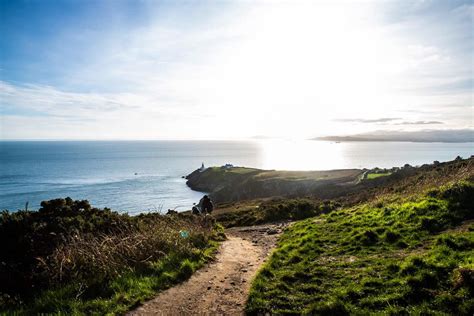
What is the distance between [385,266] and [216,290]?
456 cm

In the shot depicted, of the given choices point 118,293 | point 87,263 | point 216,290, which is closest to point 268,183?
point 216,290

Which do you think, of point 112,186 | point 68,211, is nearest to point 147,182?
point 112,186

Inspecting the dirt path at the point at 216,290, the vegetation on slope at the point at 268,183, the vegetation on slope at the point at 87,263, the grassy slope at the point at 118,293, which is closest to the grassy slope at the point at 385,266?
the dirt path at the point at 216,290

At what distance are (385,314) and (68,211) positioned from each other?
1381 cm

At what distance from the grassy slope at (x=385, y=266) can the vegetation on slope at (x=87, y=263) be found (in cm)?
294

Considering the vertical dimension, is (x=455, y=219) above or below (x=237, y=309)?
above

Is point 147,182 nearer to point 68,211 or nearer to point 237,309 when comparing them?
point 68,211

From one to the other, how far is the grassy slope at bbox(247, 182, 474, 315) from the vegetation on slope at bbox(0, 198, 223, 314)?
9.64 ft

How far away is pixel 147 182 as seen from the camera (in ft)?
309

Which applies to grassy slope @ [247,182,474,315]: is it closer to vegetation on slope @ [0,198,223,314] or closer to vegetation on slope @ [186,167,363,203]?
vegetation on slope @ [0,198,223,314]

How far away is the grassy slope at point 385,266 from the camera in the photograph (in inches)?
224

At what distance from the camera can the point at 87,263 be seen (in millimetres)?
8125

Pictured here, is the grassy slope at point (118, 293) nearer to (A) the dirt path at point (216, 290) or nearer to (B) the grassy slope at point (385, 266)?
Result: (A) the dirt path at point (216, 290)

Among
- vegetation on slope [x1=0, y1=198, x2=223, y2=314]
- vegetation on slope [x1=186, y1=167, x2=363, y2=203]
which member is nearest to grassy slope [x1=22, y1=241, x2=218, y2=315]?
vegetation on slope [x1=0, y1=198, x2=223, y2=314]
